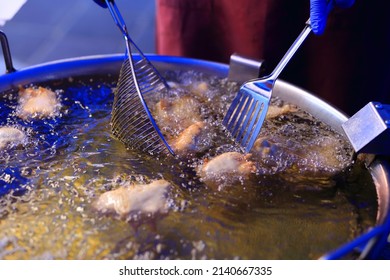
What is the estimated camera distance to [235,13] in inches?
78.5

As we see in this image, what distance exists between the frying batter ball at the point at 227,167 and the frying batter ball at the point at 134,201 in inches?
5.7

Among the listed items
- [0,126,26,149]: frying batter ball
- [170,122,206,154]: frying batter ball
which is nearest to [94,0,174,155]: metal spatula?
[170,122,206,154]: frying batter ball

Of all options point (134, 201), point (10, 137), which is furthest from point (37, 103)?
point (134, 201)

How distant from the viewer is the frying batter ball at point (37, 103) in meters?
1.40

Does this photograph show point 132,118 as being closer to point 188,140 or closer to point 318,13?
point 188,140

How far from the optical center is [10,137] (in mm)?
1256

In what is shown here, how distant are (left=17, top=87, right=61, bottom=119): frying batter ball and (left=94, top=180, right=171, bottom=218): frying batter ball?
0.47 m

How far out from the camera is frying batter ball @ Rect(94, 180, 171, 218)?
1059 mm

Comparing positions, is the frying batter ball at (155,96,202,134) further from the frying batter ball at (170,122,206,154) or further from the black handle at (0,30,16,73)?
the black handle at (0,30,16,73)

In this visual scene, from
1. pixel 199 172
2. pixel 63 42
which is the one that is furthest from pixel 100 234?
pixel 63 42

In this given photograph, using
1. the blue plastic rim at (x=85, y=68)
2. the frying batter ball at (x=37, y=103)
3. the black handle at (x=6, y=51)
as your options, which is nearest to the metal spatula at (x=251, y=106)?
the blue plastic rim at (x=85, y=68)

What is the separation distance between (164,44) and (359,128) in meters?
1.27
